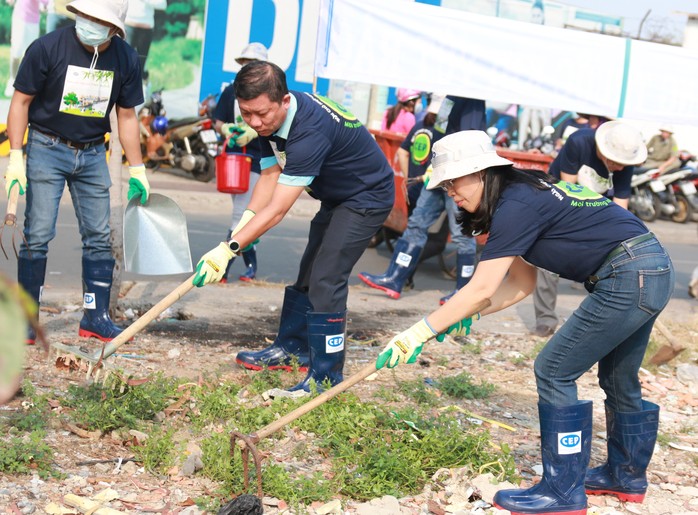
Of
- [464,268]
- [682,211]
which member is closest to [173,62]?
[682,211]

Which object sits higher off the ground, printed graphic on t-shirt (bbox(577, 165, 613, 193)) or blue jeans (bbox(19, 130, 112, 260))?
printed graphic on t-shirt (bbox(577, 165, 613, 193))

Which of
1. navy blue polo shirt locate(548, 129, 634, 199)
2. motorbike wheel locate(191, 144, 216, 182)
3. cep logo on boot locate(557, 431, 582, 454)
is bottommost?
motorbike wheel locate(191, 144, 216, 182)

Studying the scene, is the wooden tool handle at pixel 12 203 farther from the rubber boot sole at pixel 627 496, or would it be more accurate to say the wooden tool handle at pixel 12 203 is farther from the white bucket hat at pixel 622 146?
the white bucket hat at pixel 622 146

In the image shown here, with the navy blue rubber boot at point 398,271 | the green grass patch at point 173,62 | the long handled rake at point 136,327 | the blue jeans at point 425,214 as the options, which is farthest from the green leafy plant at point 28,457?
the green grass patch at point 173,62

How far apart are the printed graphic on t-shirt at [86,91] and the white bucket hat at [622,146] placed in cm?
327

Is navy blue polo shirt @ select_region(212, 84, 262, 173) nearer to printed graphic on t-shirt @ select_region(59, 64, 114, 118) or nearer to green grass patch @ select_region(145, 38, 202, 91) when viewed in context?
printed graphic on t-shirt @ select_region(59, 64, 114, 118)

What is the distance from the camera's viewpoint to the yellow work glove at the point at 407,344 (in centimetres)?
376

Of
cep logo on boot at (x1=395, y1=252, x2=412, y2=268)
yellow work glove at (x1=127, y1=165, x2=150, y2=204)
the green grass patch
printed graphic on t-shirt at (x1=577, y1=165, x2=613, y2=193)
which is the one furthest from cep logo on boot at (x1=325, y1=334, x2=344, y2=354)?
the green grass patch

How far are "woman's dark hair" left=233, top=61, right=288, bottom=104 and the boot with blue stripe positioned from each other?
72.1 inches

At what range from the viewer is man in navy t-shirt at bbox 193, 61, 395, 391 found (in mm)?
4559

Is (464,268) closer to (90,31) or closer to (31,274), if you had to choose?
(31,274)

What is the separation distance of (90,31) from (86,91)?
13.9 inches

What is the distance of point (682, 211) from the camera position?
16.5 m

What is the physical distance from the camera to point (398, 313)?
7.68 metres
